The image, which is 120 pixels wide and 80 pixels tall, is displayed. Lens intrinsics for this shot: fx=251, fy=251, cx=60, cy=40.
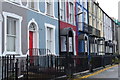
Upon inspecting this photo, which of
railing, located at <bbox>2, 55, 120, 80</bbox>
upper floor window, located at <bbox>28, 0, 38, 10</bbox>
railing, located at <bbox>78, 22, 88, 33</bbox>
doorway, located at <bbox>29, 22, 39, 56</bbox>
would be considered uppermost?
upper floor window, located at <bbox>28, 0, 38, 10</bbox>

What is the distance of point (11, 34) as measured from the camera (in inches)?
541

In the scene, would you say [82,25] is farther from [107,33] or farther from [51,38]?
[107,33]

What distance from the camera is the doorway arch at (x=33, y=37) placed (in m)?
15.6

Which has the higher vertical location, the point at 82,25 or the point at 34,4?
the point at 34,4

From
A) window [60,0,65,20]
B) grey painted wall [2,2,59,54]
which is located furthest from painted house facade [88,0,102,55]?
grey painted wall [2,2,59,54]

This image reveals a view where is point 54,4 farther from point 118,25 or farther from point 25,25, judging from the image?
point 118,25

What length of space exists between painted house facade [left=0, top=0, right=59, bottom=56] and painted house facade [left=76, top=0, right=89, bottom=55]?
6.62 metres

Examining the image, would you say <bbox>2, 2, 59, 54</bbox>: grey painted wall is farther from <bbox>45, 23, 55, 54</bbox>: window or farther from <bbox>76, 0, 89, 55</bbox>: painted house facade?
<bbox>76, 0, 89, 55</bbox>: painted house facade

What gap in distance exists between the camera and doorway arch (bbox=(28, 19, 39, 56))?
1561cm

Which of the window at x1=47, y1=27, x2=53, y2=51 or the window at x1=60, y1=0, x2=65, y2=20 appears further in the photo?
the window at x1=60, y1=0, x2=65, y2=20

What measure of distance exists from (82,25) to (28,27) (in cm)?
1266

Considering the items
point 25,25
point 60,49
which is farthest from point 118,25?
point 25,25

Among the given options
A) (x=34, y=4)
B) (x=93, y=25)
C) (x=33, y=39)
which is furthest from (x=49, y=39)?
(x=93, y=25)

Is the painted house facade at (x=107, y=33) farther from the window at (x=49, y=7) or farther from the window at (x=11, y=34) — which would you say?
the window at (x=11, y=34)
